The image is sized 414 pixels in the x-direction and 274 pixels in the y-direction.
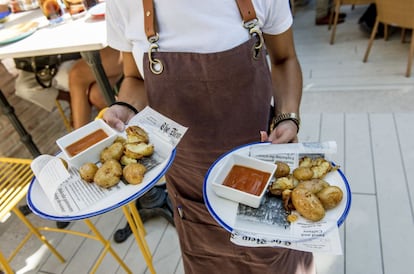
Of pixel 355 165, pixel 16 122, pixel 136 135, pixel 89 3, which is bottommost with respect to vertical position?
pixel 355 165

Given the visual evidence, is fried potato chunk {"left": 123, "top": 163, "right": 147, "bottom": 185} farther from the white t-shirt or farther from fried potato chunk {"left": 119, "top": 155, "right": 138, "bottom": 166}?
the white t-shirt

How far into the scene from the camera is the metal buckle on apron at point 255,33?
0.88 meters

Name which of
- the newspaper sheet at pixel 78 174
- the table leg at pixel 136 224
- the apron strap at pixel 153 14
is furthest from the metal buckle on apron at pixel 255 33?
the table leg at pixel 136 224

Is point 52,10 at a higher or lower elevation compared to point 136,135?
higher

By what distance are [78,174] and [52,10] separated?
1.32 meters

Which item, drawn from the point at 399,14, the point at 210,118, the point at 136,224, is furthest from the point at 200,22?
the point at 399,14

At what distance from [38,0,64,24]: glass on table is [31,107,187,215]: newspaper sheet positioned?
1.22m

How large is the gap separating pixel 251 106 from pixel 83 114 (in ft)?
5.11

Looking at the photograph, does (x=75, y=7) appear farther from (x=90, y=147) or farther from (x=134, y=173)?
(x=134, y=173)

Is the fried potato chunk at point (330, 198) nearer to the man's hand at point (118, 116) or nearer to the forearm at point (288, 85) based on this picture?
the forearm at point (288, 85)

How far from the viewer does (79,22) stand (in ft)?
5.90

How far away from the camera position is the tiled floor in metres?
1.62

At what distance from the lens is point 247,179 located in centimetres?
83

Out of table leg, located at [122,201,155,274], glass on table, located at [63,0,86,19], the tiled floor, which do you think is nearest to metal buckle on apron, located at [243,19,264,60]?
table leg, located at [122,201,155,274]
